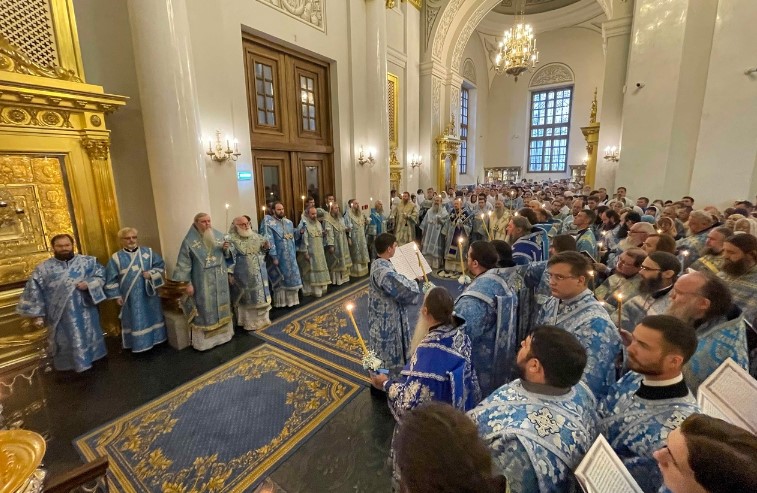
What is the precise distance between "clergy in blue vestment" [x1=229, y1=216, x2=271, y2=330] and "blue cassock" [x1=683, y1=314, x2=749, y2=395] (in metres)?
4.72

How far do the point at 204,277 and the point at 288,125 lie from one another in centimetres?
419

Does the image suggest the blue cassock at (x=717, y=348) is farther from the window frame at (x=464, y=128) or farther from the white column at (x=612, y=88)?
the window frame at (x=464, y=128)

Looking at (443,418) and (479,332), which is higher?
(443,418)

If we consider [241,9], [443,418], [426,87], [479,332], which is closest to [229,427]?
[479,332]

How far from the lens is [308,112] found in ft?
26.1

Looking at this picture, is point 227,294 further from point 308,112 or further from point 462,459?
point 308,112

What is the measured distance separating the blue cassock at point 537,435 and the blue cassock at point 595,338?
558 millimetres

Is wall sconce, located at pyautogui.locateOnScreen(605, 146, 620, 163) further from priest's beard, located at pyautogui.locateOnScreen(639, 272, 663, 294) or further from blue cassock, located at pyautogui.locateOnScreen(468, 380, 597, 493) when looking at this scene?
blue cassock, located at pyautogui.locateOnScreen(468, 380, 597, 493)

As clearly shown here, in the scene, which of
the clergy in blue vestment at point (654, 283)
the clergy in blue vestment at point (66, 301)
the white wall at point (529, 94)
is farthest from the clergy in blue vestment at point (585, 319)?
the white wall at point (529, 94)

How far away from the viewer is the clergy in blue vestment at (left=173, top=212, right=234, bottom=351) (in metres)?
4.39

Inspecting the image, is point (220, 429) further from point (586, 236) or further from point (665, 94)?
point (665, 94)

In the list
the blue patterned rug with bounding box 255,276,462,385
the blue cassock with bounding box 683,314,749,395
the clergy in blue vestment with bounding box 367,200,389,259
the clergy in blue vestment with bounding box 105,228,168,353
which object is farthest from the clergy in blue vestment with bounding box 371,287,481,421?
the clergy in blue vestment with bounding box 367,200,389,259

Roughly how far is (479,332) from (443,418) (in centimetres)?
164

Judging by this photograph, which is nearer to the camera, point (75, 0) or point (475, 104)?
point (75, 0)
